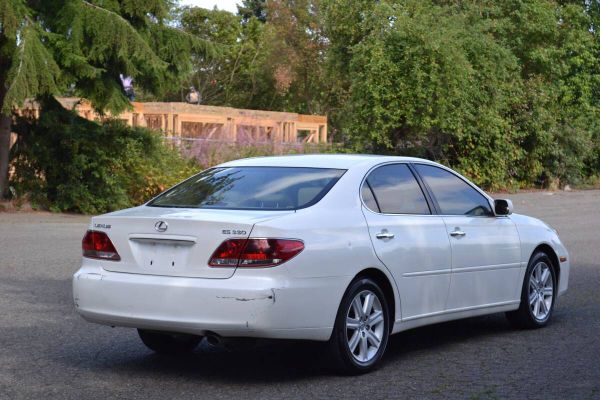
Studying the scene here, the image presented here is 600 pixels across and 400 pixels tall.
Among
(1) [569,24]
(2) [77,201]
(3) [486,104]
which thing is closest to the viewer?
(2) [77,201]

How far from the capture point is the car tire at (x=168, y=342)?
26.6ft

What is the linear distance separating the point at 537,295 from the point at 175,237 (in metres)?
3.95

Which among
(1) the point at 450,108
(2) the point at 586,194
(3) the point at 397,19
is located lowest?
(2) the point at 586,194

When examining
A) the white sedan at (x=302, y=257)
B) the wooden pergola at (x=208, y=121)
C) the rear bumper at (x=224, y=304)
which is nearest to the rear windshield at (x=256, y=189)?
the white sedan at (x=302, y=257)

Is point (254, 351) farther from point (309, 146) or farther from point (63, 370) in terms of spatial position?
point (309, 146)

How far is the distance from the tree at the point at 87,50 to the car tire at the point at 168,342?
12941 mm

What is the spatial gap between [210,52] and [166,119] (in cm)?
1132

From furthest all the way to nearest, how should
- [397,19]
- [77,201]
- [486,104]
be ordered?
[486,104] → [397,19] → [77,201]

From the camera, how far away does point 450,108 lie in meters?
31.1

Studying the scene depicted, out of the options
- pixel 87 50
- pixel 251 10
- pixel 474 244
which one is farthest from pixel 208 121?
pixel 251 10

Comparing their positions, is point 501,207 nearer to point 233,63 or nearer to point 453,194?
point 453,194

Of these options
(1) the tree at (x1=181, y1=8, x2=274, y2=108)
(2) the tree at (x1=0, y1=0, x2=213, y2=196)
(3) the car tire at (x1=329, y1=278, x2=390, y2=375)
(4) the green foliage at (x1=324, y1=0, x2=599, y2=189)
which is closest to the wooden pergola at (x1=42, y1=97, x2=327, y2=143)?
(4) the green foliage at (x1=324, y1=0, x2=599, y2=189)

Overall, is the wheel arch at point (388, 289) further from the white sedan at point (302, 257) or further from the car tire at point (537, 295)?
the car tire at point (537, 295)

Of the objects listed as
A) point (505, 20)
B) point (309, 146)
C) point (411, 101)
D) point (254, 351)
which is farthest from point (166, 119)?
point (254, 351)
